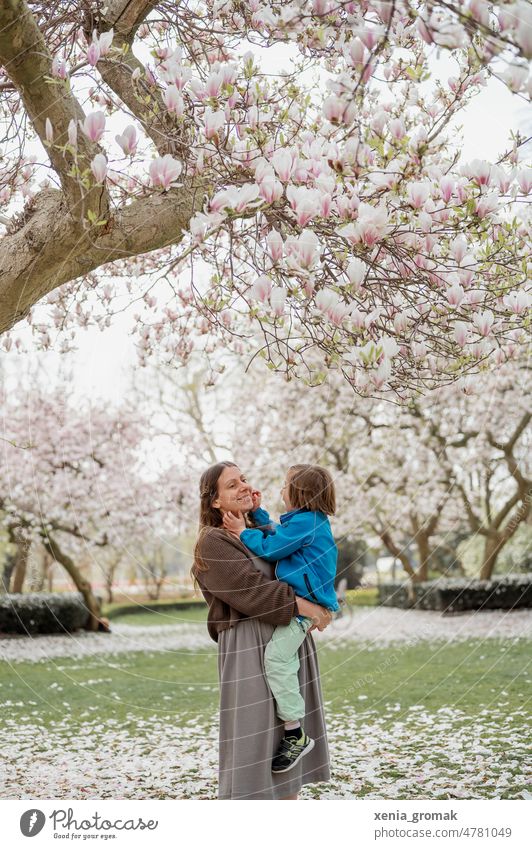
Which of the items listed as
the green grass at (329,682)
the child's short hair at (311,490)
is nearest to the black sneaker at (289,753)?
the child's short hair at (311,490)

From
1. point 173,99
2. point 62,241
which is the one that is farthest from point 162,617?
point 173,99

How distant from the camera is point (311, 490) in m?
2.36

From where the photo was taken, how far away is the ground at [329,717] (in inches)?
133

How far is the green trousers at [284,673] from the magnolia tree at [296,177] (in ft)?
2.63

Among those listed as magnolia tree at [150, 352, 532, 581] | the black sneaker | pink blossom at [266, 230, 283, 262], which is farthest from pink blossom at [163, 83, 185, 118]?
magnolia tree at [150, 352, 532, 581]

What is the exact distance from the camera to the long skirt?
2.24 metres

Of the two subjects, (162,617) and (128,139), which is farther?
(162,617)

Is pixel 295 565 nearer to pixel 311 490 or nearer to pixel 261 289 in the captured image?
pixel 311 490

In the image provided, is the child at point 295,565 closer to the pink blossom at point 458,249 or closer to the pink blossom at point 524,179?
the pink blossom at point 458,249

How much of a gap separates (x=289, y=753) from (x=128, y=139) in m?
1.74

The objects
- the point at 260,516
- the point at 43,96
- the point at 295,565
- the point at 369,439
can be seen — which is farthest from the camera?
the point at 369,439

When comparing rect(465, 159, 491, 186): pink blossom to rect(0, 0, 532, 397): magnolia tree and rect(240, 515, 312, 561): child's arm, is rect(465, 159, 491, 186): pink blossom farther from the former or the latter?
rect(240, 515, 312, 561): child's arm

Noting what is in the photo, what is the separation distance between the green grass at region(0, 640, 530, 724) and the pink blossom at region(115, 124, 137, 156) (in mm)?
3969

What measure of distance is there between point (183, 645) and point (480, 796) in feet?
21.5
